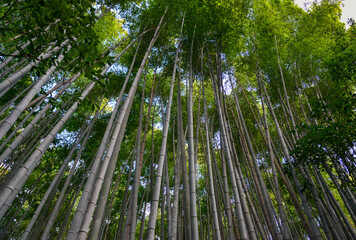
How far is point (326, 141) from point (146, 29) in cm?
387

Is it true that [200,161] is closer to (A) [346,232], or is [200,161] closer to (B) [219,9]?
(A) [346,232]

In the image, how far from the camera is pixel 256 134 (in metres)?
6.58

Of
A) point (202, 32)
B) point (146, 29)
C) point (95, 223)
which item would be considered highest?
point (146, 29)

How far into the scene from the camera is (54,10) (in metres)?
1.35

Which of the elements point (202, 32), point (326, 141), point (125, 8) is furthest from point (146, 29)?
point (326, 141)

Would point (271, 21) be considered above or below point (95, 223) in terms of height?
above

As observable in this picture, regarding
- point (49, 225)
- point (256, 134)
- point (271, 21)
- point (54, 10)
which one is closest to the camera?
point (54, 10)

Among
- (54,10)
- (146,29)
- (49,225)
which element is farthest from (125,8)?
(49,225)

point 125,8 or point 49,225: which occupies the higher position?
point 125,8

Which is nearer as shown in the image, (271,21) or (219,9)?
(219,9)

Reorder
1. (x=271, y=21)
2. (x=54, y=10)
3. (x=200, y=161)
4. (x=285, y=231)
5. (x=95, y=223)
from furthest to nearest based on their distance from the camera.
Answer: (x=200, y=161) < (x=271, y=21) < (x=285, y=231) < (x=95, y=223) < (x=54, y=10)

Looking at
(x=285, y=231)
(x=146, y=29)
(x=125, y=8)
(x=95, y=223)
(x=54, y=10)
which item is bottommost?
(x=95, y=223)

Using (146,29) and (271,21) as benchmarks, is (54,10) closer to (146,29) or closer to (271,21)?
(146,29)

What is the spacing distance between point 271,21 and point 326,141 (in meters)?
3.19
